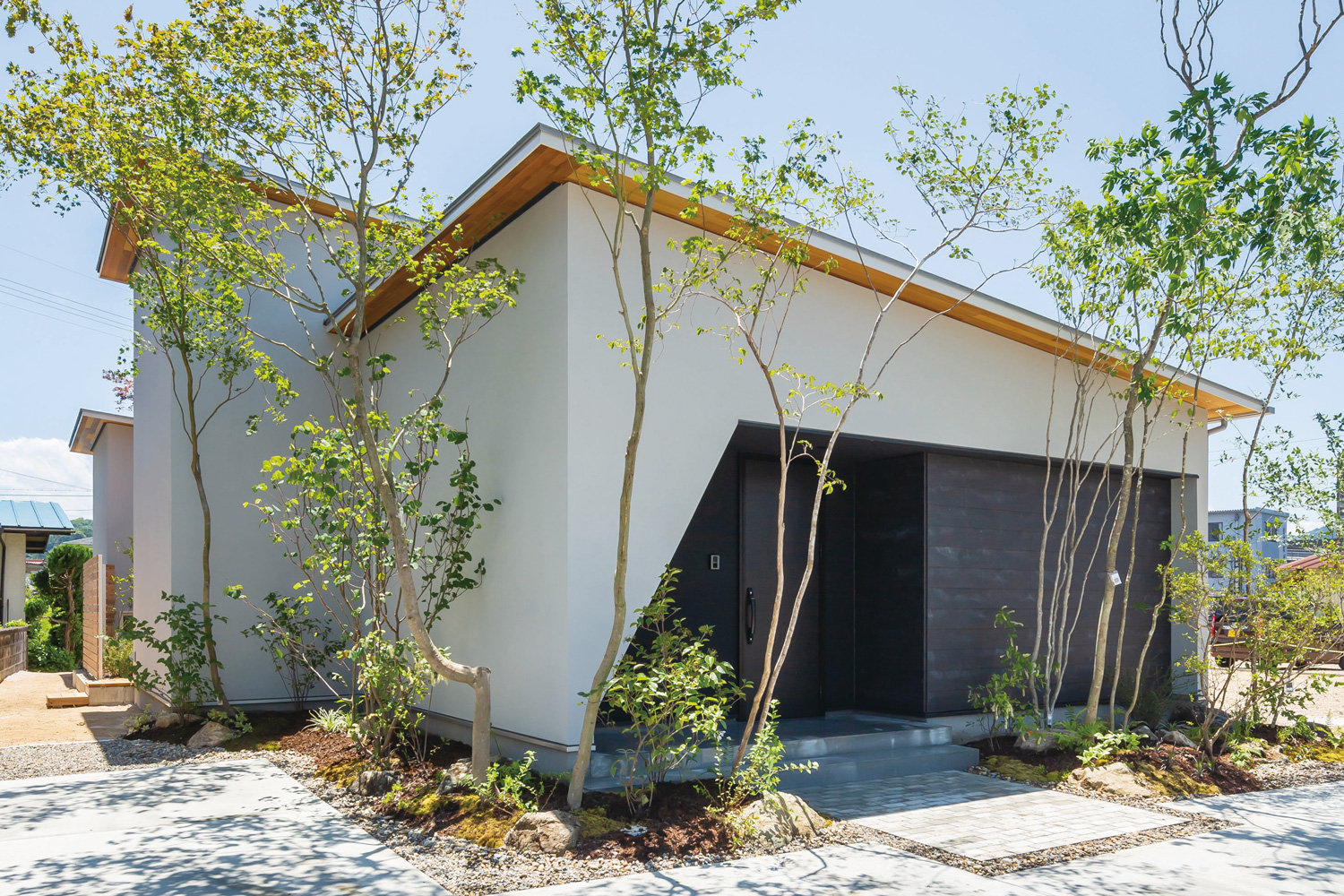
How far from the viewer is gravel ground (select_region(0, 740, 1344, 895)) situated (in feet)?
14.7

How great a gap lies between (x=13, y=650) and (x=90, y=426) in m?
3.72

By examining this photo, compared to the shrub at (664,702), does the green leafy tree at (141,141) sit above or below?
above

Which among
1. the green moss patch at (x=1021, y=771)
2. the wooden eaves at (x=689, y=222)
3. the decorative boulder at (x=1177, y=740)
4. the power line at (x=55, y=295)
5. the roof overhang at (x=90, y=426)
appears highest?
the power line at (x=55, y=295)

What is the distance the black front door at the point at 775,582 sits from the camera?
787 cm

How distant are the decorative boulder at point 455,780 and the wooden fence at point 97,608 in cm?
883

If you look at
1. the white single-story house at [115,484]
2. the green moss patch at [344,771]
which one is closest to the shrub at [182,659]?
the green moss patch at [344,771]

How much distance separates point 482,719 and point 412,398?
12.0 feet

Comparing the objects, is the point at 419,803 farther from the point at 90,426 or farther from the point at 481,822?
the point at 90,426

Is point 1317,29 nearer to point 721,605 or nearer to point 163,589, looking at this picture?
point 721,605

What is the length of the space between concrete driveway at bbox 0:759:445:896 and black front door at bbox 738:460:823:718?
368 cm

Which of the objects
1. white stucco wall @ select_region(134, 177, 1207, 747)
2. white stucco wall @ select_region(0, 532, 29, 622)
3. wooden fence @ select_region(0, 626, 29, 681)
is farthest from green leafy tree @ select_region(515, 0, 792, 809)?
white stucco wall @ select_region(0, 532, 29, 622)

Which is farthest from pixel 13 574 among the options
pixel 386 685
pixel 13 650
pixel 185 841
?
pixel 185 841

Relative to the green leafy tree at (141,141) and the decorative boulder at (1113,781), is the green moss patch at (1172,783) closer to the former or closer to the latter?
the decorative boulder at (1113,781)

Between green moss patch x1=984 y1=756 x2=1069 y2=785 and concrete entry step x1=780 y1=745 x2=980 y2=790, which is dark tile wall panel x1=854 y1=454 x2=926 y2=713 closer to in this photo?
concrete entry step x1=780 y1=745 x2=980 y2=790
